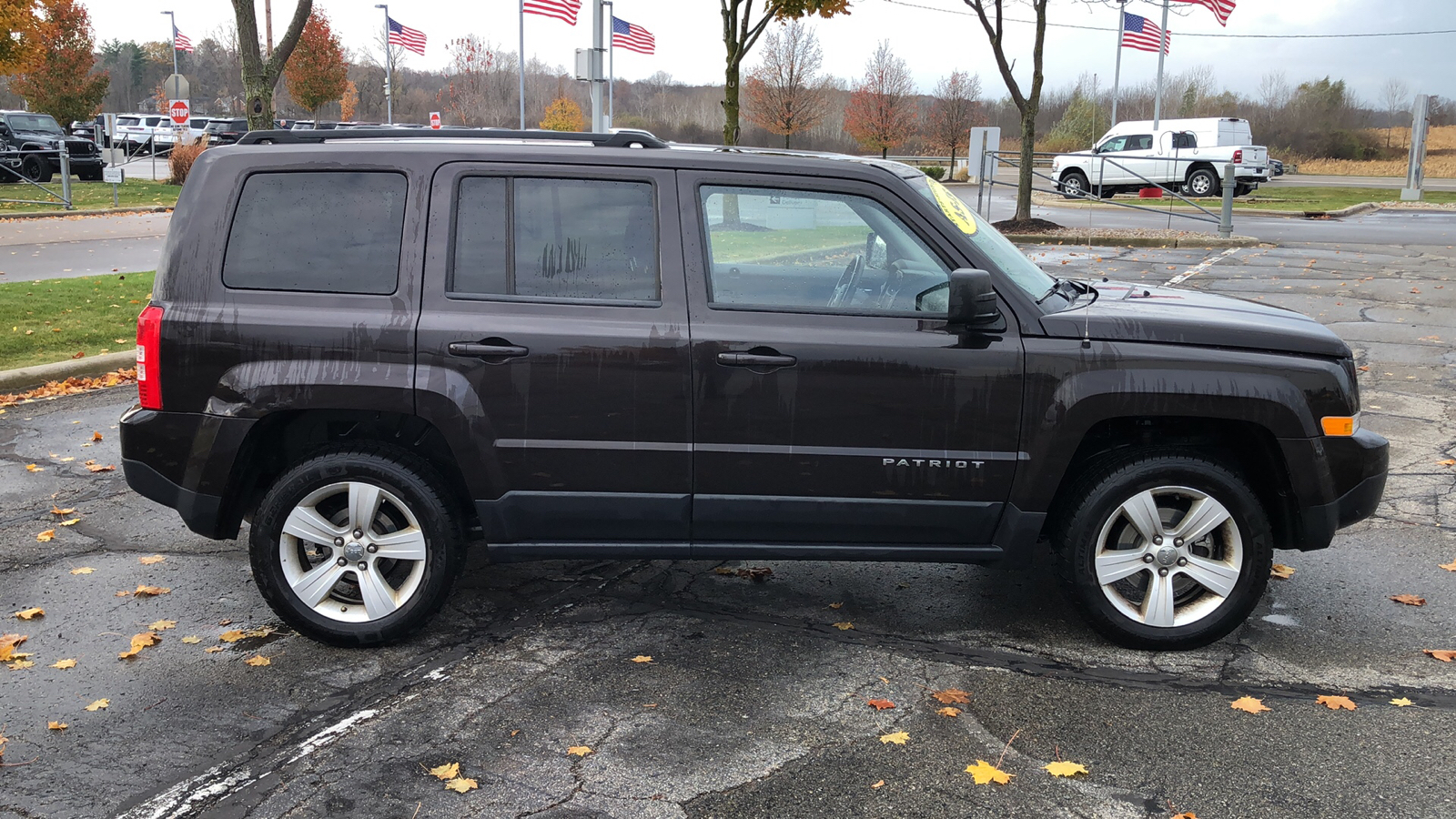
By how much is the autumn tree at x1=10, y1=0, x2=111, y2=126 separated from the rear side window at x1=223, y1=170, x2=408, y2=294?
145 ft

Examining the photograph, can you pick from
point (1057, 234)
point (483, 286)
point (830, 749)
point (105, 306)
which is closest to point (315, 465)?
point (483, 286)

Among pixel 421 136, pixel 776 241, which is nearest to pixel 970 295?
pixel 776 241

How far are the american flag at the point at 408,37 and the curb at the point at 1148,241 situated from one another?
25638 millimetres

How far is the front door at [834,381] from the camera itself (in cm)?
414

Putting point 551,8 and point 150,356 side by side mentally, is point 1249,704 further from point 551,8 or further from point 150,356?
point 551,8

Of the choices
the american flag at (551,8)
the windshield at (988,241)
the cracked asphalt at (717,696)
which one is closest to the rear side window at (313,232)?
the cracked asphalt at (717,696)

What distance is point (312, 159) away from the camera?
4281mm

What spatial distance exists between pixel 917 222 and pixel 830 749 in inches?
75.5

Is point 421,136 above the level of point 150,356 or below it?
above

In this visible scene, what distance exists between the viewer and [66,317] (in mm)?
11234

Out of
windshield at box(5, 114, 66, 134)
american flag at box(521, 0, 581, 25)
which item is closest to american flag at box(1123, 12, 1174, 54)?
american flag at box(521, 0, 581, 25)

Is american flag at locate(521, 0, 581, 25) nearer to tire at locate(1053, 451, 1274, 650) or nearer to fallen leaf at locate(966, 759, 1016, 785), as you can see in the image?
tire at locate(1053, 451, 1274, 650)

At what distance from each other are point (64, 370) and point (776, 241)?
24.1ft

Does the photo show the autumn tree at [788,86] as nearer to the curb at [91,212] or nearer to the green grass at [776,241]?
the curb at [91,212]
